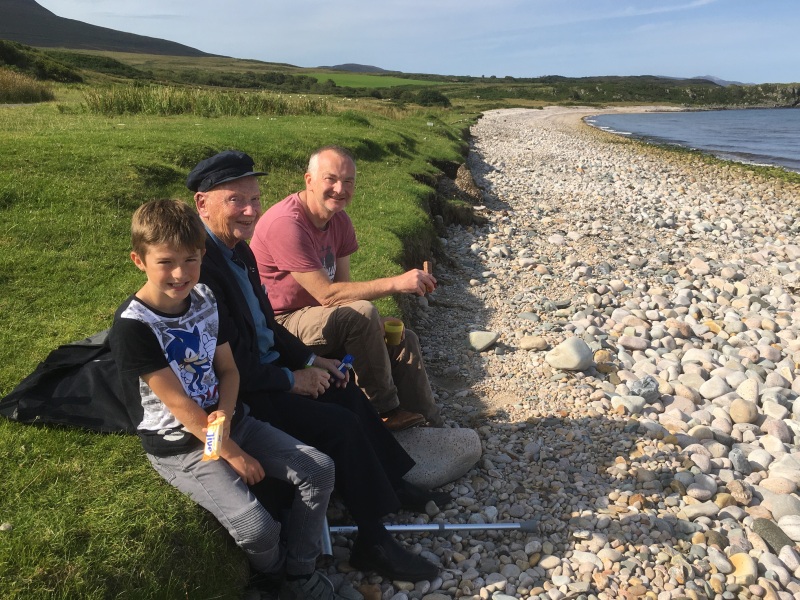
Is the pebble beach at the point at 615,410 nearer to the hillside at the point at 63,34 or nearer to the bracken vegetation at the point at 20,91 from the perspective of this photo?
the bracken vegetation at the point at 20,91

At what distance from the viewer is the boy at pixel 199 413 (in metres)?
2.94

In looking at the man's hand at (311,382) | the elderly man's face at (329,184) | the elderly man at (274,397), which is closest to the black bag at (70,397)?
the elderly man at (274,397)

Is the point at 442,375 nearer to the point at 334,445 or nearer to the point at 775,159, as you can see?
the point at 334,445

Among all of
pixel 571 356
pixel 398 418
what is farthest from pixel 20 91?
pixel 398 418

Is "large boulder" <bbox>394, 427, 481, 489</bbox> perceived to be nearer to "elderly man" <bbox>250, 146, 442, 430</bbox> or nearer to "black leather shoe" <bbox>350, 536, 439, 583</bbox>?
"elderly man" <bbox>250, 146, 442, 430</bbox>

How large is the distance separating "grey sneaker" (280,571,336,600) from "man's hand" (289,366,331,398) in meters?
1.08

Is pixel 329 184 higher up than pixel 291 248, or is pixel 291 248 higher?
pixel 329 184

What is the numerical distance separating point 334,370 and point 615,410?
318 cm

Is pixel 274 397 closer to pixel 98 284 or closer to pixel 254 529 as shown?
pixel 254 529

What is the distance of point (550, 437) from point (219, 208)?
11.4ft

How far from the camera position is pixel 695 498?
15.7 feet

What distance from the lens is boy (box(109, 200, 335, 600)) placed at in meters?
2.94

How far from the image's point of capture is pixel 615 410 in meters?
6.00

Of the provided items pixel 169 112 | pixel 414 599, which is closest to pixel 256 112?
pixel 169 112
